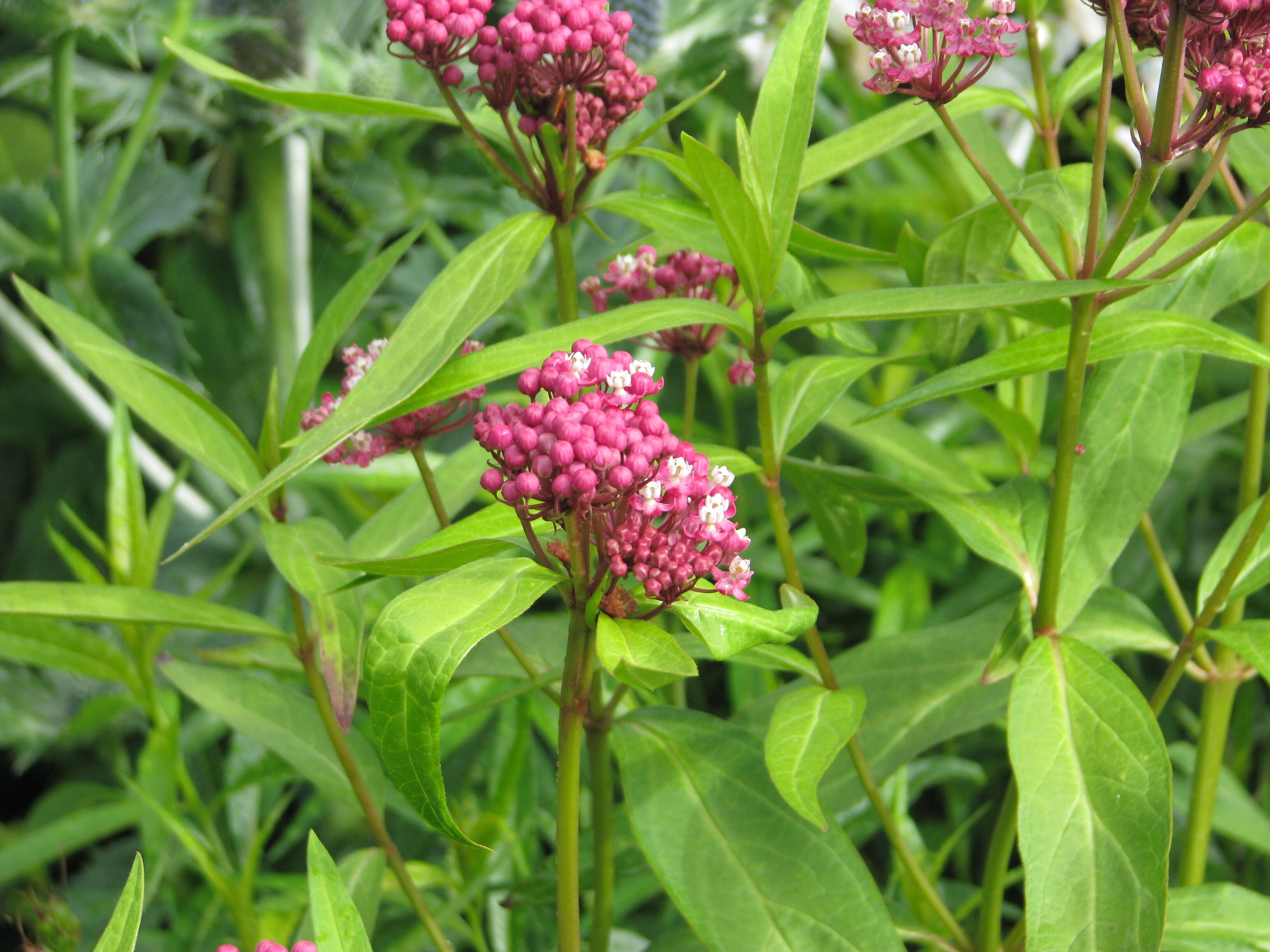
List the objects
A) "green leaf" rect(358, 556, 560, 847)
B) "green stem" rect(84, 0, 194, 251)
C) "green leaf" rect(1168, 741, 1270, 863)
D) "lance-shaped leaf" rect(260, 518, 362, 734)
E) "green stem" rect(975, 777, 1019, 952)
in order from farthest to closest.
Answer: "green stem" rect(84, 0, 194, 251) < "green leaf" rect(1168, 741, 1270, 863) < "green stem" rect(975, 777, 1019, 952) < "lance-shaped leaf" rect(260, 518, 362, 734) < "green leaf" rect(358, 556, 560, 847)

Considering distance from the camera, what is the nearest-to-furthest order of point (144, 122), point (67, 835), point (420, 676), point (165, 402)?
point (420, 676) < point (165, 402) < point (67, 835) < point (144, 122)

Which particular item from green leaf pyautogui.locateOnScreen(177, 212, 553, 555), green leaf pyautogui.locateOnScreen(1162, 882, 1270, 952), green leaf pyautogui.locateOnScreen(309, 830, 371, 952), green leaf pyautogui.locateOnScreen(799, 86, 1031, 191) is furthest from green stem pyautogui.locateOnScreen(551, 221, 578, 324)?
green leaf pyautogui.locateOnScreen(1162, 882, 1270, 952)

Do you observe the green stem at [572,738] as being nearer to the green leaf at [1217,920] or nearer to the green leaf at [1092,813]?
the green leaf at [1092,813]

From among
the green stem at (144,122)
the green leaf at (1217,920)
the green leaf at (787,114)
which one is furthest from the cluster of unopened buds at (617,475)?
the green stem at (144,122)

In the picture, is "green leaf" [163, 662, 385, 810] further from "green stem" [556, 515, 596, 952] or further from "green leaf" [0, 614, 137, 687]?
"green stem" [556, 515, 596, 952]

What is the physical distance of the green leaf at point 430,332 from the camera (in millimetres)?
381

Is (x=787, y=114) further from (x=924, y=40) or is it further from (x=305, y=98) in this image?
(x=305, y=98)

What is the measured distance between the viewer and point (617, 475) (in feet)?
1.21

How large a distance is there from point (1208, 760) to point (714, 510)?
1.37 feet

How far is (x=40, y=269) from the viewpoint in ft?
4.09

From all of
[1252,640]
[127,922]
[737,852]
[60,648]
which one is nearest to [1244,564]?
[1252,640]

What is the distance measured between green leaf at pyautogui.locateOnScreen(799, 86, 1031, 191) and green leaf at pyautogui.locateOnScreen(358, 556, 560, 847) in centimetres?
31

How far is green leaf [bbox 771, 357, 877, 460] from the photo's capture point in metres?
0.52

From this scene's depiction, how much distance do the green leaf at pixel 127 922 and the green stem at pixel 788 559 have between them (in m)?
0.26
